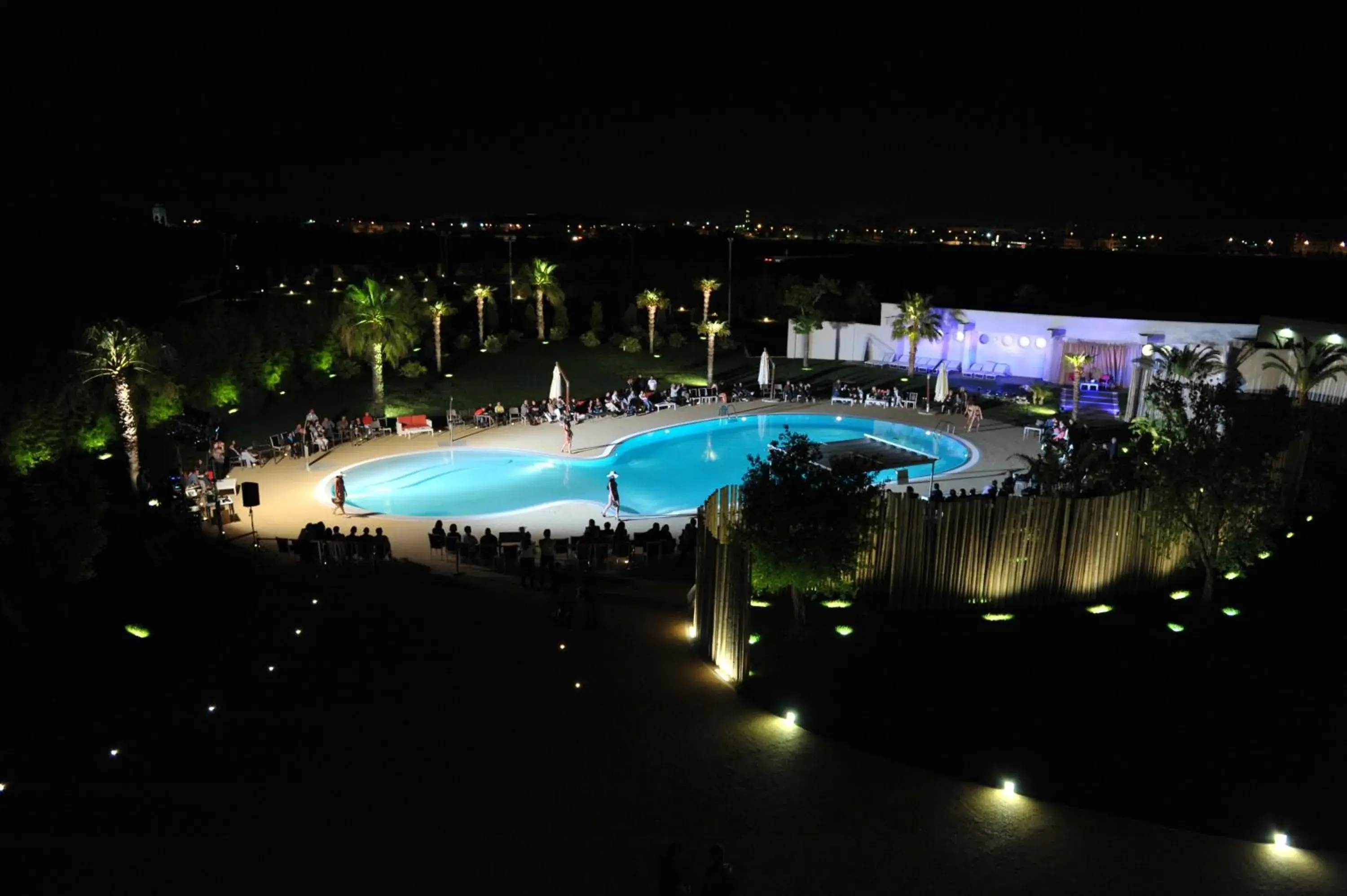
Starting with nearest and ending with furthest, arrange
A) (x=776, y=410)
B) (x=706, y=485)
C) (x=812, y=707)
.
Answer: (x=812, y=707), (x=706, y=485), (x=776, y=410)

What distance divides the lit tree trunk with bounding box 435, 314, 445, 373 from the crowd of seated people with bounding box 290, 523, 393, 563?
66.2 feet

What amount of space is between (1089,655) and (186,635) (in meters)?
13.4

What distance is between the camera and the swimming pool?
2339 centimetres

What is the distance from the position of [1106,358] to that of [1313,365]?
10.4 metres

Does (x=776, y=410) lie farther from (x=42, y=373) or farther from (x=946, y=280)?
(x=946, y=280)

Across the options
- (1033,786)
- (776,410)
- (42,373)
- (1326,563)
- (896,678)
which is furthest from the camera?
(776,410)

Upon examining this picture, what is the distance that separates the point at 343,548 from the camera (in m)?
17.6

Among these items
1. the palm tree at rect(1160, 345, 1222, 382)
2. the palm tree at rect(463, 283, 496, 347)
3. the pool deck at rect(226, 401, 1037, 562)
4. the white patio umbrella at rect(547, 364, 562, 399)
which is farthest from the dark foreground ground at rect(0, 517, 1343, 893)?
the palm tree at rect(463, 283, 496, 347)

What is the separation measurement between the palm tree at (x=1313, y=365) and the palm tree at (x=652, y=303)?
23929mm

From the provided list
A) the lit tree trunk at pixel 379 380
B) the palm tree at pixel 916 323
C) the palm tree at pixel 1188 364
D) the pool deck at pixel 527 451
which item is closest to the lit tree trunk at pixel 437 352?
the lit tree trunk at pixel 379 380

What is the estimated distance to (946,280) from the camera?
307 ft

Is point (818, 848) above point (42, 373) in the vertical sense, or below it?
below

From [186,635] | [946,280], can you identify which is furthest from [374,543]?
[946,280]

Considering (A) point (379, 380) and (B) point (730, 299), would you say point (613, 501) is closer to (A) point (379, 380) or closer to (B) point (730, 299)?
(A) point (379, 380)
